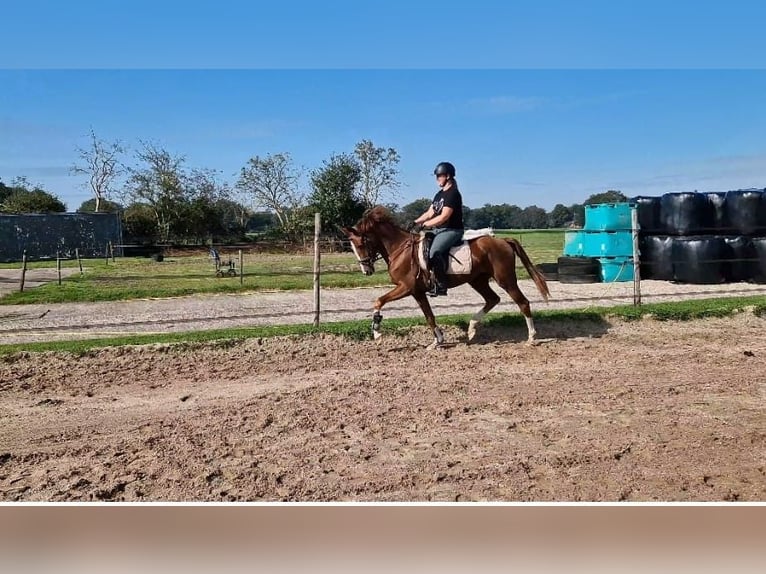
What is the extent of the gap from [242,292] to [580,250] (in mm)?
8830

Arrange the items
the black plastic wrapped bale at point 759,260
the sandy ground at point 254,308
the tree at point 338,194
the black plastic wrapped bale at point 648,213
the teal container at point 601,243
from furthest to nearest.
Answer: the tree at point 338,194 → the teal container at point 601,243 → the black plastic wrapped bale at point 648,213 → the black plastic wrapped bale at point 759,260 → the sandy ground at point 254,308

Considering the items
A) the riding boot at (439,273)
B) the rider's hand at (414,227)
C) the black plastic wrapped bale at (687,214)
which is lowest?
the riding boot at (439,273)

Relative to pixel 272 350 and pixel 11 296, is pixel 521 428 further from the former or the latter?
pixel 11 296

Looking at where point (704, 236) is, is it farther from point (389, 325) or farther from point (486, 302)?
point (389, 325)

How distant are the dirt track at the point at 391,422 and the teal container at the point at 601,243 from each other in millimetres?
7972

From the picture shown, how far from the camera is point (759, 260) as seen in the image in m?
13.0

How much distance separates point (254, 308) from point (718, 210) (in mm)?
10735

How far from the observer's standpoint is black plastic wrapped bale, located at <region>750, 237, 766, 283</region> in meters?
13.0

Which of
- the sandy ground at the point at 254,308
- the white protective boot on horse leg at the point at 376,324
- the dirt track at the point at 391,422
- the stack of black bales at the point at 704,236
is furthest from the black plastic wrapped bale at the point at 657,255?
the white protective boot on horse leg at the point at 376,324

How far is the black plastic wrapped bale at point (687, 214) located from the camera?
45.8 ft

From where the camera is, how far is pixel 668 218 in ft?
46.9

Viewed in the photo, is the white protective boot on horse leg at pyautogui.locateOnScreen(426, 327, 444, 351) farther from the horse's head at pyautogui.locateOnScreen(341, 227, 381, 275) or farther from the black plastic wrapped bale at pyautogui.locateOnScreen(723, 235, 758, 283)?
the black plastic wrapped bale at pyautogui.locateOnScreen(723, 235, 758, 283)

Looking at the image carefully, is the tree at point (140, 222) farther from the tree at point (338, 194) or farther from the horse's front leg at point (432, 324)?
the horse's front leg at point (432, 324)

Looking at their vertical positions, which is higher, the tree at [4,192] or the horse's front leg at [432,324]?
the tree at [4,192]
